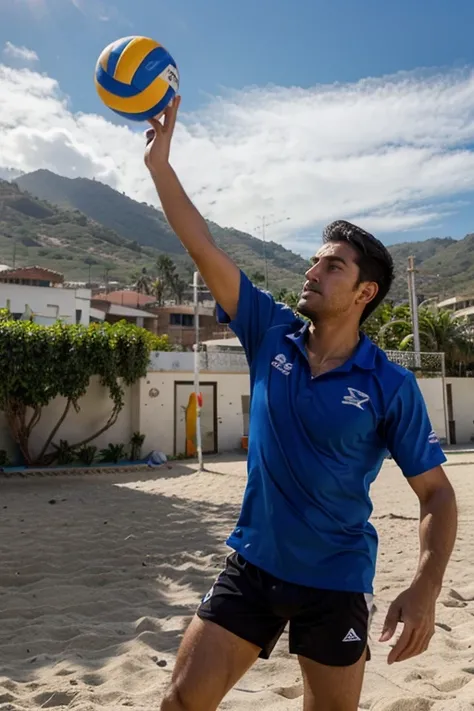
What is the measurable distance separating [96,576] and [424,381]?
792 inches

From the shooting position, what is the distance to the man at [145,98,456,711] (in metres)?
1.62

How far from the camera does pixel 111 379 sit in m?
15.6

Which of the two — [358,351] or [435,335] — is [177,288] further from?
[358,351]

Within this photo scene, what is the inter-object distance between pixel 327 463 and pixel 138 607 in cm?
282

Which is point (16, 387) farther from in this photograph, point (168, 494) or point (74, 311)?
point (74, 311)

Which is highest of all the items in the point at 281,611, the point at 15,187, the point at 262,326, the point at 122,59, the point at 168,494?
the point at 15,187

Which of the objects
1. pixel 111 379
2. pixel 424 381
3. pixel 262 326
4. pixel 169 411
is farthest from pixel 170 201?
pixel 424 381

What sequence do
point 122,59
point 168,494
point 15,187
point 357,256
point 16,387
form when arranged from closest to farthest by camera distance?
point 357,256 < point 122,59 < point 168,494 < point 16,387 < point 15,187

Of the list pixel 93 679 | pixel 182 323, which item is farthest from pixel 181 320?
pixel 93 679

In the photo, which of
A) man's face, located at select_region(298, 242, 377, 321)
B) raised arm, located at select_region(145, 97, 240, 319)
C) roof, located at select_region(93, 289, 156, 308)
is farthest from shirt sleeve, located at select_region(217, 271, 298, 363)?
roof, located at select_region(93, 289, 156, 308)

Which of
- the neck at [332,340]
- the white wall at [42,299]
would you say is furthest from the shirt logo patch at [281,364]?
the white wall at [42,299]

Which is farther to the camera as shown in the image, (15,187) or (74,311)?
(15,187)

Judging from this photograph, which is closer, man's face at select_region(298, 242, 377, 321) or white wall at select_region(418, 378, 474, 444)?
man's face at select_region(298, 242, 377, 321)

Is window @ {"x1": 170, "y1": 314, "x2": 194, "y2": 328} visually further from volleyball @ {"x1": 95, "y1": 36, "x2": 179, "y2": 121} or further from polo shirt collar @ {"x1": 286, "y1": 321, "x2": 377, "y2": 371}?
polo shirt collar @ {"x1": 286, "y1": 321, "x2": 377, "y2": 371}
